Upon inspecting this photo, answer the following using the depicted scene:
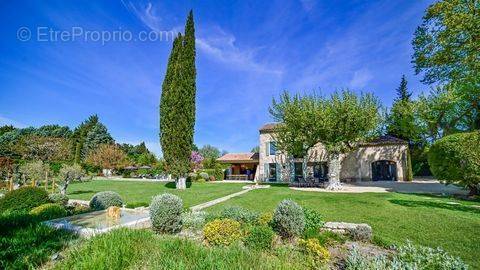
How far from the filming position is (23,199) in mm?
10828

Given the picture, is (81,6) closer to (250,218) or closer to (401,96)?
(250,218)

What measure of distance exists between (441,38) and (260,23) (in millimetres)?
8368

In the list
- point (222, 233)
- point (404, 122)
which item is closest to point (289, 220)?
point (222, 233)

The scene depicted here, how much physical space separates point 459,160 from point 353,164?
1355cm

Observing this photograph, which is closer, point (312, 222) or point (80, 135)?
point (312, 222)

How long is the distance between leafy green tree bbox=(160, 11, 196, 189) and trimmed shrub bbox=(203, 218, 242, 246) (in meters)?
15.1

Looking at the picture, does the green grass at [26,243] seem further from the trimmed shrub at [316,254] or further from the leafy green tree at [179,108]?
the leafy green tree at [179,108]

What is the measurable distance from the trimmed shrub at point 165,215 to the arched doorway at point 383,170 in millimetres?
25767

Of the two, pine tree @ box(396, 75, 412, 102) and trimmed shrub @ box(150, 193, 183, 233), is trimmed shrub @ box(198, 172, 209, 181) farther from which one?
pine tree @ box(396, 75, 412, 102)

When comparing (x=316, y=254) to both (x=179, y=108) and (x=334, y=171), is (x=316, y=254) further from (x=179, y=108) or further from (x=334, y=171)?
(x=179, y=108)

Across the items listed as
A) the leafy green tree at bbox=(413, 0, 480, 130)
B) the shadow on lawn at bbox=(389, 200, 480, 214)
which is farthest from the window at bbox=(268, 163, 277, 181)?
the leafy green tree at bbox=(413, 0, 480, 130)

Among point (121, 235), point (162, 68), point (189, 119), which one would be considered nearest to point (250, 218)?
point (121, 235)

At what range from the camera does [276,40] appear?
14703mm

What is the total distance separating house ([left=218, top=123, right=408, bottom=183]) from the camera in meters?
26.5
